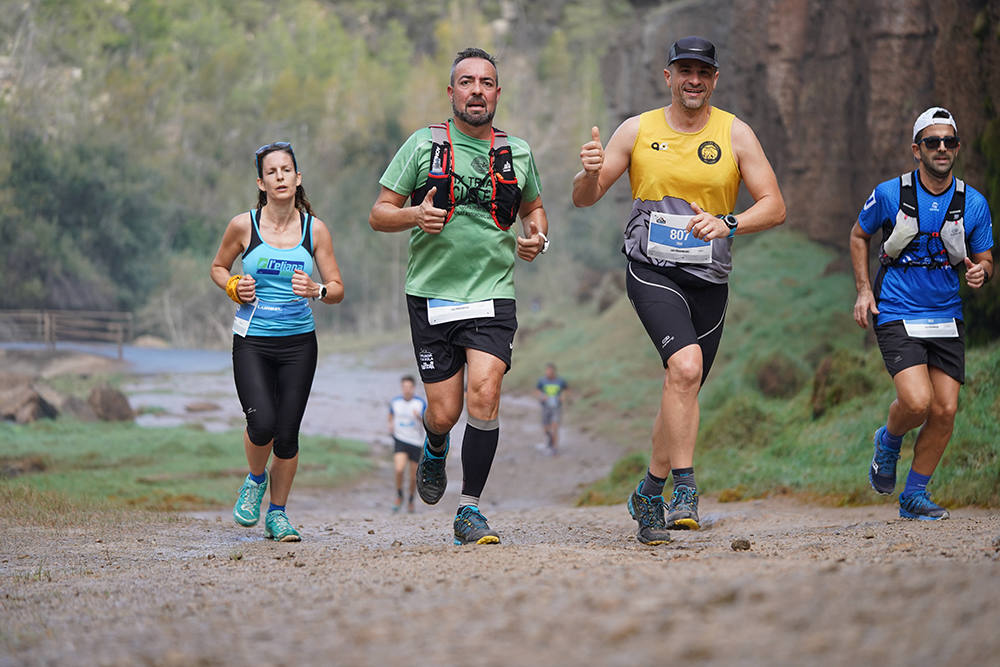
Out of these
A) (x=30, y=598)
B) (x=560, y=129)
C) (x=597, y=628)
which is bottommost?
(x=30, y=598)

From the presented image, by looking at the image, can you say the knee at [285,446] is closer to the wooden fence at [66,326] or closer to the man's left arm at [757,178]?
the man's left arm at [757,178]

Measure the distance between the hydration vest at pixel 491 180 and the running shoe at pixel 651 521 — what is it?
164 cm

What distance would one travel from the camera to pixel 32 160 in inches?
1052

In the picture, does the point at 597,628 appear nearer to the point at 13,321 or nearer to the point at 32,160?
the point at 13,321

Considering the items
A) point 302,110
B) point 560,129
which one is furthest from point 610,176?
point 560,129

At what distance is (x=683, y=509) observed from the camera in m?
5.71

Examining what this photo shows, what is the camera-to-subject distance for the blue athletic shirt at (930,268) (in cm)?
681

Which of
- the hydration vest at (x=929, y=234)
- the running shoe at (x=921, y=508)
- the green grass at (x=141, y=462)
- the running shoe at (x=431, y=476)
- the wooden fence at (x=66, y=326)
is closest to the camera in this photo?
the running shoe at (x=431, y=476)

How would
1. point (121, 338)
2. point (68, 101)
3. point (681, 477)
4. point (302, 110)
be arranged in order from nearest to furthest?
point (681, 477) < point (121, 338) < point (68, 101) < point (302, 110)

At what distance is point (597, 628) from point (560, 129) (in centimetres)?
4725

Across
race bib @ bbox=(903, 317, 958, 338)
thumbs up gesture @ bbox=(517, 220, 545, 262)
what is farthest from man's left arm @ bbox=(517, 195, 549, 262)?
race bib @ bbox=(903, 317, 958, 338)

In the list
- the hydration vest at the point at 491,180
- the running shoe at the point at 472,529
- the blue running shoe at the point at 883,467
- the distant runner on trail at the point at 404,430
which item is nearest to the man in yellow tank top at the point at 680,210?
the hydration vest at the point at 491,180

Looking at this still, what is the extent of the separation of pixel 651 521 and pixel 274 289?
273cm

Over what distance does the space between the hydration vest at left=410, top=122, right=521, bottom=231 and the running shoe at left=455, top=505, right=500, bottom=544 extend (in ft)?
4.97
